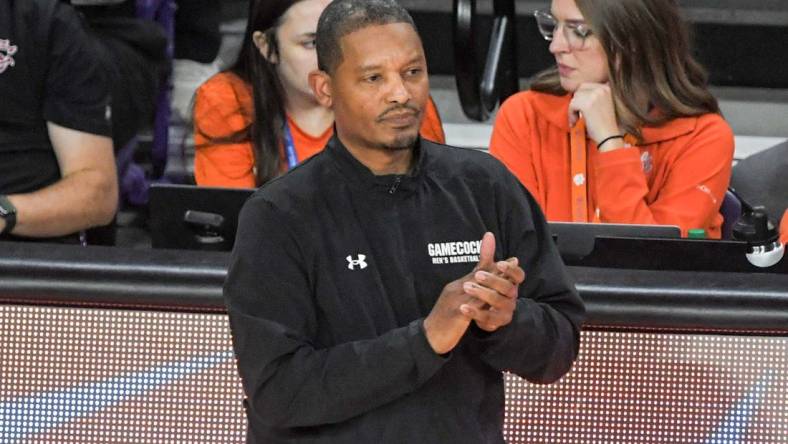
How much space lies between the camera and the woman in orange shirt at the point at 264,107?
145 inches

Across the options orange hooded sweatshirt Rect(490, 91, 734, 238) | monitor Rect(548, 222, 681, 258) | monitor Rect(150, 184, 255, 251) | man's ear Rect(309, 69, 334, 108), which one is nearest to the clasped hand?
man's ear Rect(309, 69, 334, 108)

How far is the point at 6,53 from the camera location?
148 inches

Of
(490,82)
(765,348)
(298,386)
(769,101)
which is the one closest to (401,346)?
(298,386)

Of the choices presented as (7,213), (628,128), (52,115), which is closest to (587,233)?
(628,128)

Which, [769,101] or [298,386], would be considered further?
[769,101]

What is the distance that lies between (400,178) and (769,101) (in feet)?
13.6

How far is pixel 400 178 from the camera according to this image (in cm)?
206

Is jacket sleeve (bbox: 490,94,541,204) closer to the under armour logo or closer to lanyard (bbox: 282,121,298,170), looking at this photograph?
lanyard (bbox: 282,121,298,170)

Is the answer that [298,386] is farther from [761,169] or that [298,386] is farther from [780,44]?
[780,44]

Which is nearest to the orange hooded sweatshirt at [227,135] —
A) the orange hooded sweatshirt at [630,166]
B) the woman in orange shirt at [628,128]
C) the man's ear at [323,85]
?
the orange hooded sweatshirt at [630,166]

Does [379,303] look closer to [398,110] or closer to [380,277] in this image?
[380,277]

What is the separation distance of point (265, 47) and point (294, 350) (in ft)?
6.23

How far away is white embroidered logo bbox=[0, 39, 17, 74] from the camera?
148 inches

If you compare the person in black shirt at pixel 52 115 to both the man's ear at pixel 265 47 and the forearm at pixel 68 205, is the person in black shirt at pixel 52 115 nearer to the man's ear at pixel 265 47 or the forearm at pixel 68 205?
the forearm at pixel 68 205
